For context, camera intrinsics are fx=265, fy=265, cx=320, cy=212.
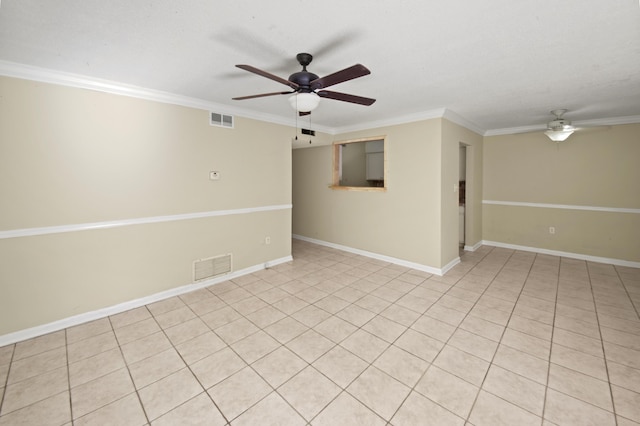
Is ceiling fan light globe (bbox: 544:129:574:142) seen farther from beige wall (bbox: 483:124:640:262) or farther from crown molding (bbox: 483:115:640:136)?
beige wall (bbox: 483:124:640:262)

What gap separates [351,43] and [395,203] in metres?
3.07

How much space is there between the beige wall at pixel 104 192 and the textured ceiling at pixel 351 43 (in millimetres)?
400

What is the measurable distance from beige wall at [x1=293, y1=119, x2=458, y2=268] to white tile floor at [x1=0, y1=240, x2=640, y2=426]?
1.05m

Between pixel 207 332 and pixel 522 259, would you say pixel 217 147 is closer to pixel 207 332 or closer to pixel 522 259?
pixel 207 332

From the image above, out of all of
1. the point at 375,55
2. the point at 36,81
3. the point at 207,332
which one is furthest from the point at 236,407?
the point at 36,81

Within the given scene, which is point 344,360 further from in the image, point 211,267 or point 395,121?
point 395,121

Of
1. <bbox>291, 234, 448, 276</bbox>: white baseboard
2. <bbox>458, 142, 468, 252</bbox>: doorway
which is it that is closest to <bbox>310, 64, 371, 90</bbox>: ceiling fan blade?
<bbox>291, 234, 448, 276</bbox>: white baseboard

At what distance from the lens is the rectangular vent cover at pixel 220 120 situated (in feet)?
12.2

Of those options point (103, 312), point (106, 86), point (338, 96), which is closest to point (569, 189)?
point (338, 96)

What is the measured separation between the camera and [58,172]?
2.65 metres

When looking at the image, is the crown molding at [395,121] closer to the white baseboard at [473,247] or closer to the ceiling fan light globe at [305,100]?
the ceiling fan light globe at [305,100]

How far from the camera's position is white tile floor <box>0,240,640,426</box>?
1751 mm

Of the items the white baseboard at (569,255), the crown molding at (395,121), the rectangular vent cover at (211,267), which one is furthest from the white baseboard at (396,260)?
the rectangular vent cover at (211,267)

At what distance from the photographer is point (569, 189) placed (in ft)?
16.3
